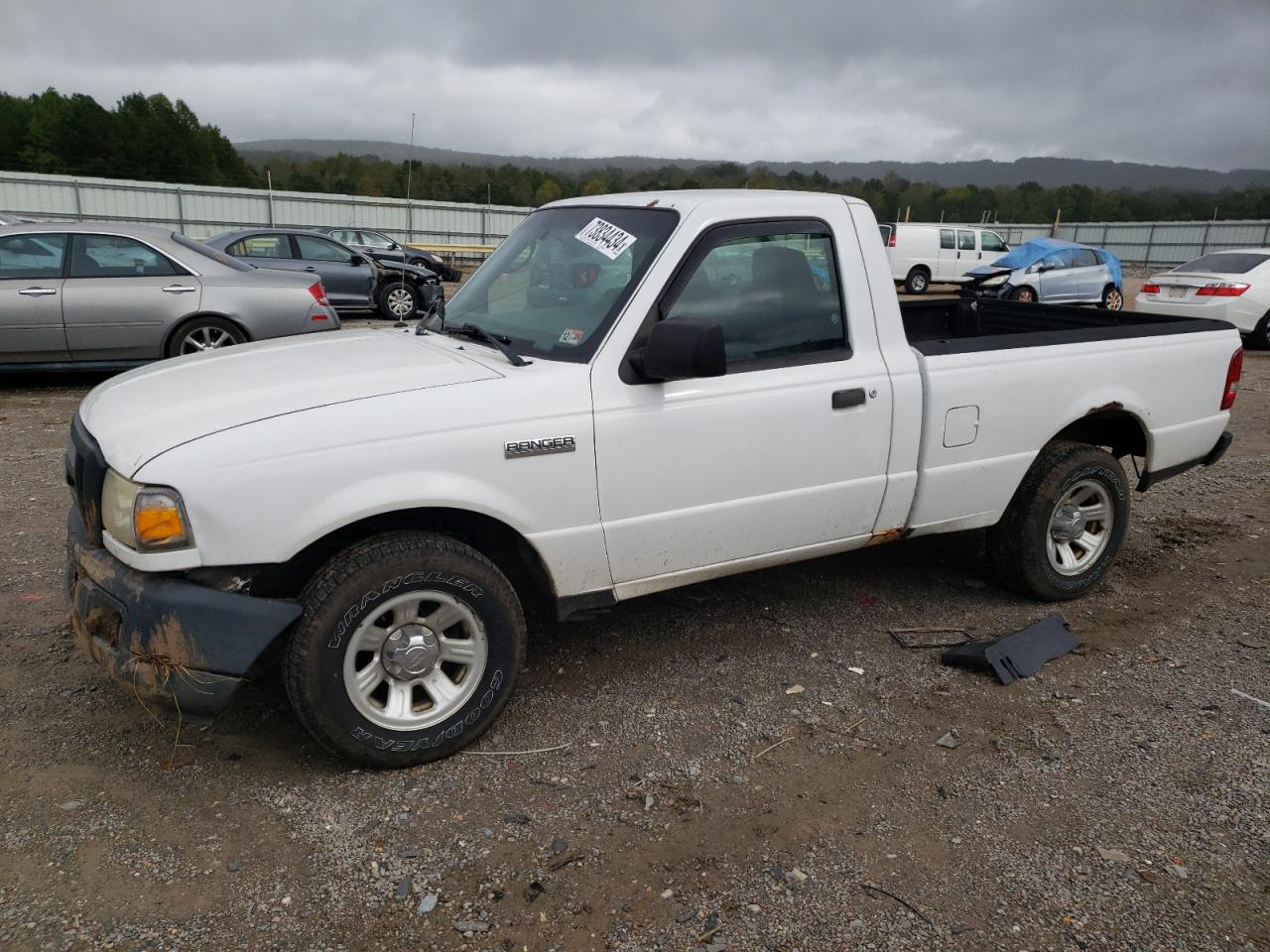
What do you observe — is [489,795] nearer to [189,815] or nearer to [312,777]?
[312,777]

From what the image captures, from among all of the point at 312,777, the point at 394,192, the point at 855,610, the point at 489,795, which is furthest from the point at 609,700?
the point at 394,192

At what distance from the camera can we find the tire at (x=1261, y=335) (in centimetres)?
1358

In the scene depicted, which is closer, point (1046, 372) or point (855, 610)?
point (1046, 372)

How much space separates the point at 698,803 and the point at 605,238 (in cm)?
216

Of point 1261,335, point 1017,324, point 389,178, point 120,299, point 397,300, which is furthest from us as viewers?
point 389,178

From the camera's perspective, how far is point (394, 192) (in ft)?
177

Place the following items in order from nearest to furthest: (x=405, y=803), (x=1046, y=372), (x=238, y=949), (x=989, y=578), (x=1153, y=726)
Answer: (x=238, y=949), (x=405, y=803), (x=1153, y=726), (x=1046, y=372), (x=989, y=578)

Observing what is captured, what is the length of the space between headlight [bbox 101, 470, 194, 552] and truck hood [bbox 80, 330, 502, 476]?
A: 0.32ft

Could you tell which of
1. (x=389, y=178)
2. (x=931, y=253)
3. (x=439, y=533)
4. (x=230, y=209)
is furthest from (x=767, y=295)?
(x=389, y=178)

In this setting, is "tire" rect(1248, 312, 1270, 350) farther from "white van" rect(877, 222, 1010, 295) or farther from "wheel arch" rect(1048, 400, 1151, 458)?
"white van" rect(877, 222, 1010, 295)

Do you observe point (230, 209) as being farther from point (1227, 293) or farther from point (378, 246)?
point (1227, 293)

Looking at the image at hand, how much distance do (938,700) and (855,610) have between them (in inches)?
34.5

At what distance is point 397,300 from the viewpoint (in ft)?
50.7

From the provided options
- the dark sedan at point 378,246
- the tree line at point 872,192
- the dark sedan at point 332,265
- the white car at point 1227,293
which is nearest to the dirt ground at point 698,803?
the dark sedan at point 332,265
